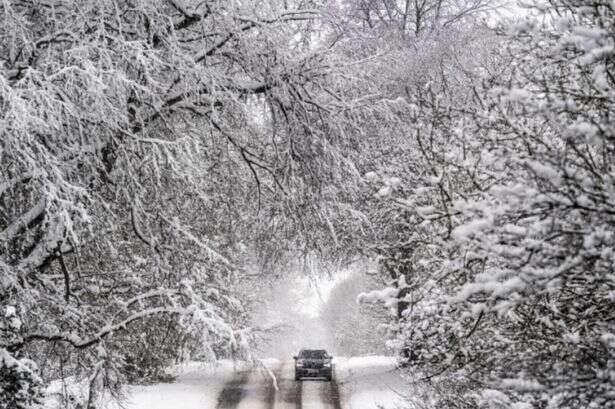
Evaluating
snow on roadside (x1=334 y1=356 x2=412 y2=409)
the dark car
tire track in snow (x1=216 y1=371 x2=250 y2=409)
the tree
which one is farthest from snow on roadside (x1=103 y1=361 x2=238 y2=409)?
the tree

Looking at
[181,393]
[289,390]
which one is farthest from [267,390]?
[181,393]

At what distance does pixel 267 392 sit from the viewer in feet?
65.1

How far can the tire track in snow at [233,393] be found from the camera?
17.8 metres

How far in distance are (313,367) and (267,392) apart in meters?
2.91

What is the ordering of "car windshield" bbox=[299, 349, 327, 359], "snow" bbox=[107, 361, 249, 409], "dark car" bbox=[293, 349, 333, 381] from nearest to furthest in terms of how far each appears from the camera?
"snow" bbox=[107, 361, 249, 409] → "dark car" bbox=[293, 349, 333, 381] → "car windshield" bbox=[299, 349, 327, 359]

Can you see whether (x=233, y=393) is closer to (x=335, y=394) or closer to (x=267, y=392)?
(x=267, y=392)

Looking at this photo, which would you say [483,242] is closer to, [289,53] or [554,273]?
[554,273]

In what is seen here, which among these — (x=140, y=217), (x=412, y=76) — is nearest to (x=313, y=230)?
(x=140, y=217)

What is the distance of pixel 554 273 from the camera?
9.59ft

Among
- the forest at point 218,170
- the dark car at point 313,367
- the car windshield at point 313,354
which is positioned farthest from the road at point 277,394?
the forest at point 218,170

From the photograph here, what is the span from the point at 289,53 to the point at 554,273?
5329 millimetres

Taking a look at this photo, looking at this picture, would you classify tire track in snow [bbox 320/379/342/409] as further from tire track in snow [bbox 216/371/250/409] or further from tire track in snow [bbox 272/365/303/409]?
tire track in snow [bbox 216/371/250/409]

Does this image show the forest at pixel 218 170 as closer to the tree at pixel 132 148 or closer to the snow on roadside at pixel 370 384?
the tree at pixel 132 148

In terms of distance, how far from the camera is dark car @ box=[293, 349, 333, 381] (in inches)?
881
